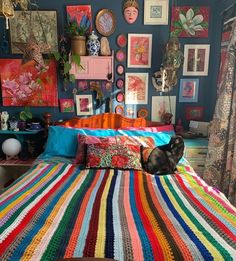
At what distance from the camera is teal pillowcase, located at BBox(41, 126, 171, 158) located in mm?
2572

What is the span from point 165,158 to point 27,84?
5.87ft

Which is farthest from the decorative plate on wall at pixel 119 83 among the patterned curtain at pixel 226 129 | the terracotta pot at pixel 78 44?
the patterned curtain at pixel 226 129

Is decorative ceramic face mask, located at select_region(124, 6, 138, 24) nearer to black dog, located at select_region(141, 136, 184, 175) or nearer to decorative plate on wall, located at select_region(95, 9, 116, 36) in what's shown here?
decorative plate on wall, located at select_region(95, 9, 116, 36)

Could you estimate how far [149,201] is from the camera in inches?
64.2

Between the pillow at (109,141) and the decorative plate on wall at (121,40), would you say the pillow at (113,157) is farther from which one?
the decorative plate on wall at (121,40)

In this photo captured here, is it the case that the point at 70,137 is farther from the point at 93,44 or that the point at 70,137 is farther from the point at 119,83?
the point at 93,44

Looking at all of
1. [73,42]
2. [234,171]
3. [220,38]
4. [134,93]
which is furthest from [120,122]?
[220,38]

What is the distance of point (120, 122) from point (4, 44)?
61.5 inches

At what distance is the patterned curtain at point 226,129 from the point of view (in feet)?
7.65

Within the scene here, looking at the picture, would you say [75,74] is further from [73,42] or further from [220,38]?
[220,38]

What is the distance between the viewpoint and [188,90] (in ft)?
9.69

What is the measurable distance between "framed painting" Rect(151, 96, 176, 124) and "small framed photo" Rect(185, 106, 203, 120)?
17 centimetres

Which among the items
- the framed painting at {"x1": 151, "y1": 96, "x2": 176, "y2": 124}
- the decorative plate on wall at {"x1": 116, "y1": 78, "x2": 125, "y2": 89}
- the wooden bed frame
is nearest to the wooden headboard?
the wooden bed frame

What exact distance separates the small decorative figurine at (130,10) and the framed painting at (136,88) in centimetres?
59
